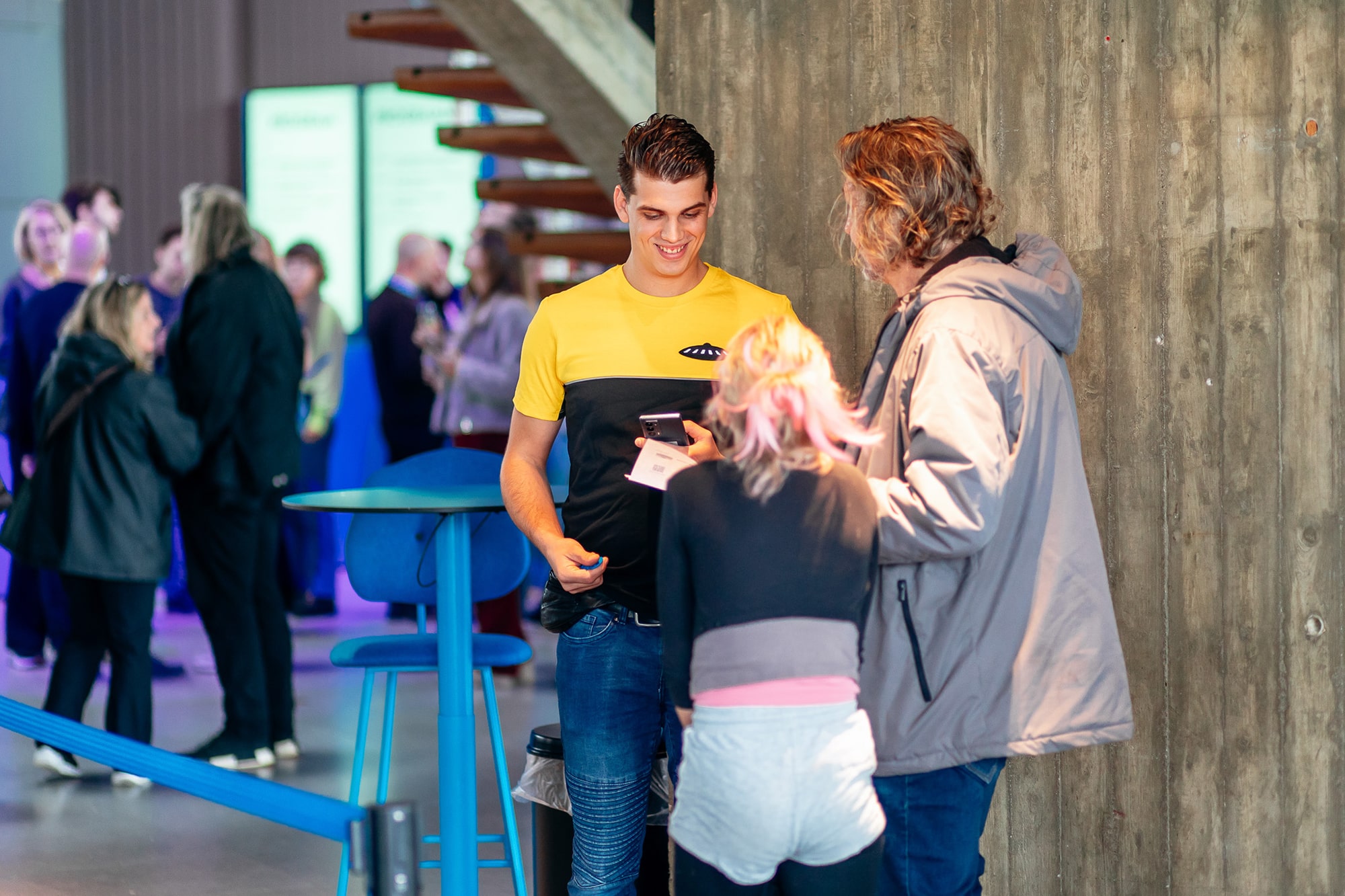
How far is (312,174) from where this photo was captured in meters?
9.80

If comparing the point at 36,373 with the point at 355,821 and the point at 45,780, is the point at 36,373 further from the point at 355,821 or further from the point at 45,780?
the point at 355,821

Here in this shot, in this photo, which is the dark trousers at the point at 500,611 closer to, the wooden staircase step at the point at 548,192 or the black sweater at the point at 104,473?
the wooden staircase step at the point at 548,192

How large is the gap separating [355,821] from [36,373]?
452 centimetres

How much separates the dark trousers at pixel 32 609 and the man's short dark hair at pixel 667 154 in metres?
4.39

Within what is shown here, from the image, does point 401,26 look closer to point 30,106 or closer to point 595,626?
point 595,626

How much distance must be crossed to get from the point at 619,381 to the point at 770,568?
56 cm

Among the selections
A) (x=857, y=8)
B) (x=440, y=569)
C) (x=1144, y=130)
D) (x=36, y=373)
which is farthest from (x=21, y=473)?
(x=1144, y=130)

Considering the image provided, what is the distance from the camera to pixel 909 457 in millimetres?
1916

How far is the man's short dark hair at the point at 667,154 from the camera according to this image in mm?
2174

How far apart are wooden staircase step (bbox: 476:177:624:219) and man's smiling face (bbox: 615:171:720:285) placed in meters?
2.97

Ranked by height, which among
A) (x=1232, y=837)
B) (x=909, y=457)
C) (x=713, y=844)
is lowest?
(x=1232, y=837)

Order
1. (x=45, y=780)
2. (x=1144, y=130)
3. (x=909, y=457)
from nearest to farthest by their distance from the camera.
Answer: (x=909, y=457) < (x=1144, y=130) < (x=45, y=780)

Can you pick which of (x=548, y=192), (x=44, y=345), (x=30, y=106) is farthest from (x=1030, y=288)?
(x=30, y=106)

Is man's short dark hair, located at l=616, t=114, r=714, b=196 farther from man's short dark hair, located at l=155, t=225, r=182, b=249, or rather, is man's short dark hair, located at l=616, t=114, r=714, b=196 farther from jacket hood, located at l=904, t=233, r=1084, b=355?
man's short dark hair, located at l=155, t=225, r=182, b=249
